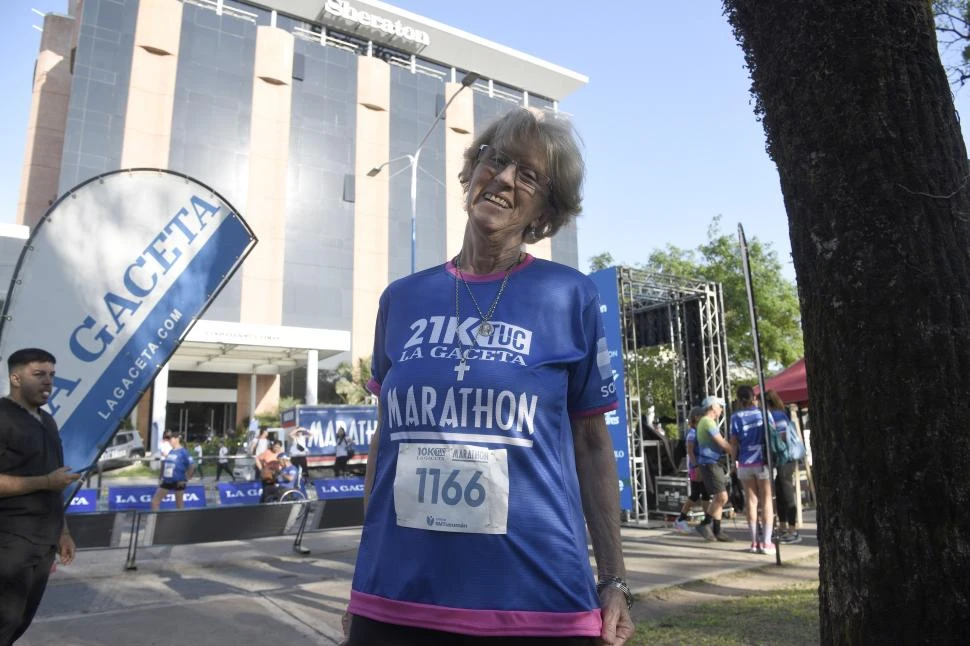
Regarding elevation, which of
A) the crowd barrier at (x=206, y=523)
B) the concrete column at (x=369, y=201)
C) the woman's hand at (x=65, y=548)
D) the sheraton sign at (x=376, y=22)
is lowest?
the crowd barrier at (x=206, y=523)

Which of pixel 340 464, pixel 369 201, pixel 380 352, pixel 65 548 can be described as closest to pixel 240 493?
pixel 340 464

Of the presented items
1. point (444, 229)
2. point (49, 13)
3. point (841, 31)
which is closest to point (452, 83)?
point (444, 229)

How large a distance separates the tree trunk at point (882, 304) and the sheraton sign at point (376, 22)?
167 feet

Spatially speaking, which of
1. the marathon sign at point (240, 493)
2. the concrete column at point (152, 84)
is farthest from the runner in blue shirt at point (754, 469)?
the concrete column at point (152, 84)

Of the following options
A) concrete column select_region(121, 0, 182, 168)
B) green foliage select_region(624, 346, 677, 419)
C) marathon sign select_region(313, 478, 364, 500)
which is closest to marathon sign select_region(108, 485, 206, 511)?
marathon sign select_region(313, 478, 364, 500)

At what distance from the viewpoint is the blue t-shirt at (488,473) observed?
131cm

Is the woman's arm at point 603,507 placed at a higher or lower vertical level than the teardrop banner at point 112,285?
lower

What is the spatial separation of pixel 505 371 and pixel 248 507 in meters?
7.08

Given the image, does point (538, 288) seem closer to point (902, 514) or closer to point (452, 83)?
point (902, 514)

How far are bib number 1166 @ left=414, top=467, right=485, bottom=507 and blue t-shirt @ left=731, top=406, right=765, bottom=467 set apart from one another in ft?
22.3

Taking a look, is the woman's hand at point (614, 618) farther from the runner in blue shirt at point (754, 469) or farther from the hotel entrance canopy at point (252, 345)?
the hotel entrance canopy at point (252, 345)

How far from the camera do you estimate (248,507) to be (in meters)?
7.56

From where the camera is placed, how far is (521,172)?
5.62ft

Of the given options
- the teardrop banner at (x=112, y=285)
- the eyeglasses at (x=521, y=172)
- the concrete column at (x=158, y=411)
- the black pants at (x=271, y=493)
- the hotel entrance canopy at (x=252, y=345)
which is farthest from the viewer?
the hotel entrance canopy at (x=252, y=345)
